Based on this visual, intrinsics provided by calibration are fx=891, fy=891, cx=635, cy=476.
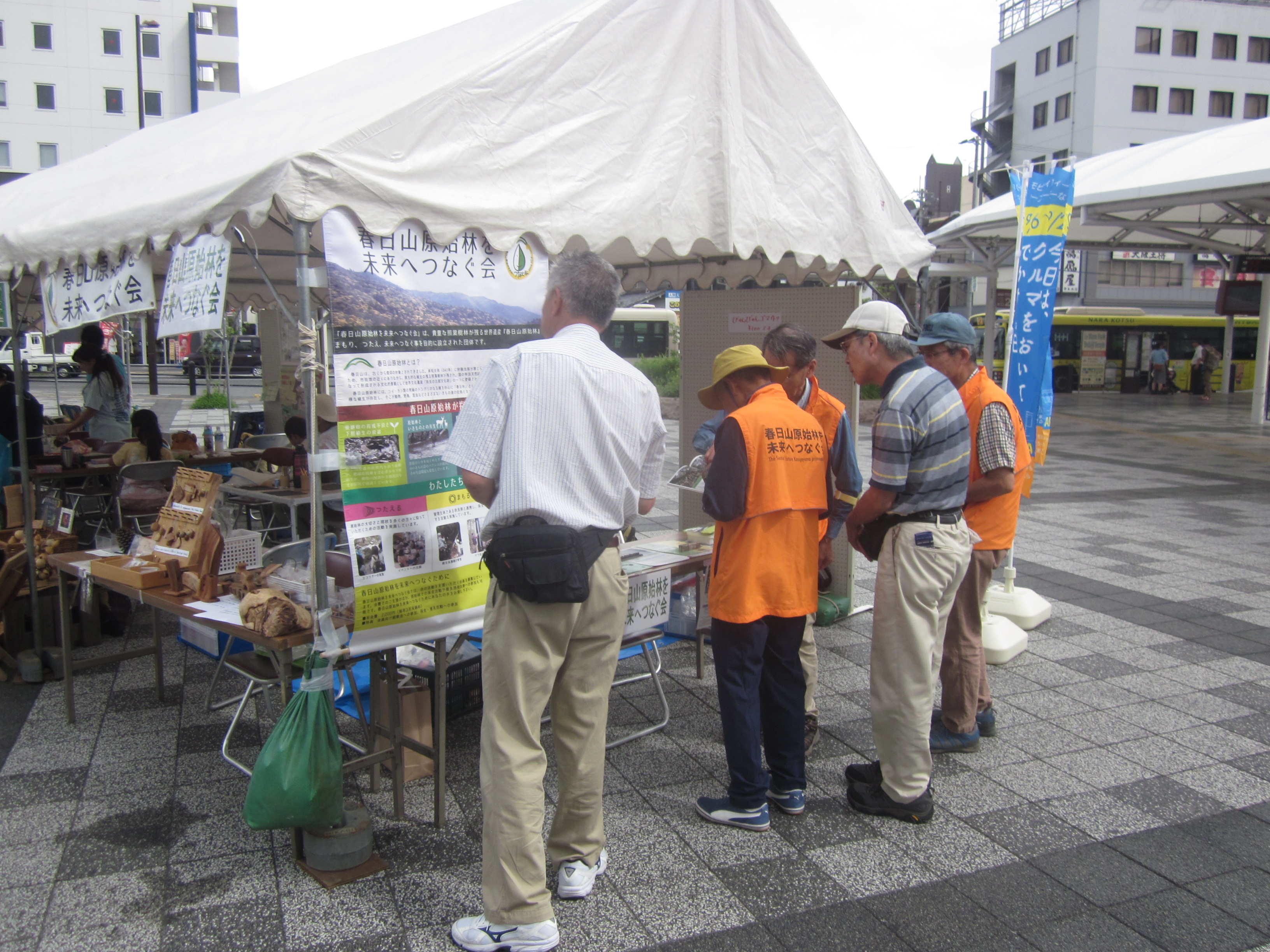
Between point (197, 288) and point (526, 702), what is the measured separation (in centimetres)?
167

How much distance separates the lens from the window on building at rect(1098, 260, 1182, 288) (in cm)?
3869

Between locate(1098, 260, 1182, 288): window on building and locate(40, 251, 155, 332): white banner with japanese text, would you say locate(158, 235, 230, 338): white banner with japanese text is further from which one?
locate(1098, 260, 1182, 288): window on building

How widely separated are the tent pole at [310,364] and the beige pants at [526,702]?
654mm

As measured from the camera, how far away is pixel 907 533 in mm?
3068

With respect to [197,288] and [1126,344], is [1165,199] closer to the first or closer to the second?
[197,288]

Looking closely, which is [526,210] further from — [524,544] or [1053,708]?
[1053,708]

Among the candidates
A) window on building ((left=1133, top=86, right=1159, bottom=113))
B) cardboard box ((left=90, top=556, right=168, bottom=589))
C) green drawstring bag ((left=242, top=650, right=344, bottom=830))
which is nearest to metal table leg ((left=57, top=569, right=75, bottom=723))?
cardboard box ((left=90, top=556, right=168, bottom=589))

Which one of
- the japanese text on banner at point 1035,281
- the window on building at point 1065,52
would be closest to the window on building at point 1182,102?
the window on building at point 1065,52

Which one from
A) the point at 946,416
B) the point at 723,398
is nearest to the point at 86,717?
the point at 723,398

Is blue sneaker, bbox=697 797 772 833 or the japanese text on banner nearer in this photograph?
blue sneaker, bbox=697 797 772 833

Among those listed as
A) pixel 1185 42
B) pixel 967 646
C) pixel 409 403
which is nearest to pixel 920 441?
pixel 967 646

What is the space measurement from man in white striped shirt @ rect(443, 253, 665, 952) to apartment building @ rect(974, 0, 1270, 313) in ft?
131

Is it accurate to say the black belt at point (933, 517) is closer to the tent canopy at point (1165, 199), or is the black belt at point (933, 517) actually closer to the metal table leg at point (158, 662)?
the metal table leg at point (158, 662)

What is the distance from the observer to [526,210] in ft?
10.3
